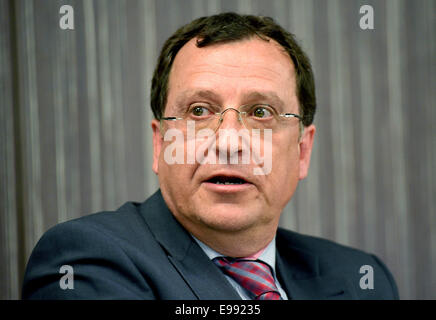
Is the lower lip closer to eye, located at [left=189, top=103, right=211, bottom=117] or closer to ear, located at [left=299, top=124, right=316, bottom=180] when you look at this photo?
eye, located at [left=189, top=103, right=211, bottom=117]

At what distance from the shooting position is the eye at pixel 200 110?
1.41 m

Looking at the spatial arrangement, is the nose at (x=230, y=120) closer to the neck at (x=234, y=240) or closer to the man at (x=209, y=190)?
the man at (x=209, y=190)

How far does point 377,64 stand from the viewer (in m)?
2.28

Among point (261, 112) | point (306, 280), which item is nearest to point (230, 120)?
point (261, 112)

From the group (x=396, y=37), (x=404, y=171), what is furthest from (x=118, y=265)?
(x=396, y=37)

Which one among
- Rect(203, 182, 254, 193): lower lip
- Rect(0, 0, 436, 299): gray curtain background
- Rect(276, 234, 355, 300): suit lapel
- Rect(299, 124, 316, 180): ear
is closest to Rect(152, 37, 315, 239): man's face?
Rect(203, 182, 254, 193): lower lip

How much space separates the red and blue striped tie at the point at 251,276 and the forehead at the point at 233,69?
53 centimetres

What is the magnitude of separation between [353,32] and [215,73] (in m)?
1.16

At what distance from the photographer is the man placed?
1195mm

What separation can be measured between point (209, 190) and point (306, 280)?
0.61m

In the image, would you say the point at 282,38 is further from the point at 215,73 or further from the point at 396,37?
the point at 396,37

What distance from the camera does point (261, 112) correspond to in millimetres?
1436

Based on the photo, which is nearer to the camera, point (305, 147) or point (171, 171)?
point (171, 171)

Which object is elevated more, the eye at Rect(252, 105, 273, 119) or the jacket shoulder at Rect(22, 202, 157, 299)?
the eye at Rect(252, 105, 273, 119)
